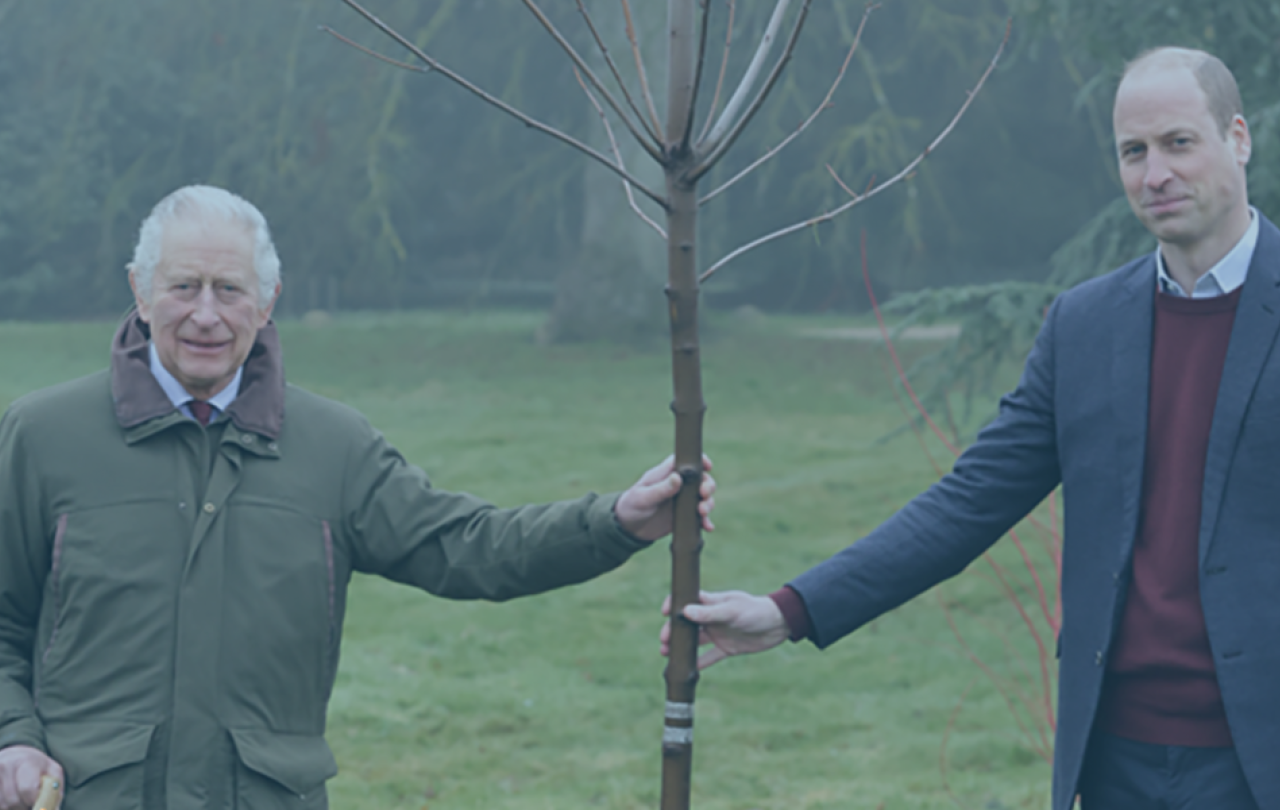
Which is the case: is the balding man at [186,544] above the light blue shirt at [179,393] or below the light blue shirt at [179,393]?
below

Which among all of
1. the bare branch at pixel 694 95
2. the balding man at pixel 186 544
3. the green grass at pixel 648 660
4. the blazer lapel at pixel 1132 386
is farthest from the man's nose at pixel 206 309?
the green grass at pixel 648 660

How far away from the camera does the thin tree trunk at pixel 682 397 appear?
2578 millimetres

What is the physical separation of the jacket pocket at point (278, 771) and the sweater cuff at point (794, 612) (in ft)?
2.92

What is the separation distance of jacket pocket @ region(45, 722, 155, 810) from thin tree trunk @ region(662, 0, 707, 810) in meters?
0.86

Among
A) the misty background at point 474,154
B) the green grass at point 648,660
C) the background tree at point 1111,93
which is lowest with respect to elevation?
the green grass at point 648,660

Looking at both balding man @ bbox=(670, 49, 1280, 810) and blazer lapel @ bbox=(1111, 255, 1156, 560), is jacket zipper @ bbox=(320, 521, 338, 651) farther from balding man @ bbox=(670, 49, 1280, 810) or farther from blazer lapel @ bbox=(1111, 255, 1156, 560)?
blazer lapel @ bbox=(1111, 255, 1156, 560)

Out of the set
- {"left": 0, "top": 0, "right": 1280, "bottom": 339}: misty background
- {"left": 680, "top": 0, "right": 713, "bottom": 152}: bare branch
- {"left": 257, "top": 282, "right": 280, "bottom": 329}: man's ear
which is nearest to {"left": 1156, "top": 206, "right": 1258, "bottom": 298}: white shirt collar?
{"left": 680, "top": 0, "right": 713, "bottom": 152}: bare branch

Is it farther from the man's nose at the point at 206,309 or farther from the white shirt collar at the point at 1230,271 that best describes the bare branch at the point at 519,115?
the white shirt collar at the point at 1230,271

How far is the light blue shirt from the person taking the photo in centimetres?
268

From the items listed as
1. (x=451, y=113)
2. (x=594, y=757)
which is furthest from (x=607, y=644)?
(x=451, y=113)

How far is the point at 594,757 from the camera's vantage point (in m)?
7.49

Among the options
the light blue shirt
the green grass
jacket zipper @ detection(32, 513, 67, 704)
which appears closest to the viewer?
jacket zipper @ detection(32, 513, 67, 704)

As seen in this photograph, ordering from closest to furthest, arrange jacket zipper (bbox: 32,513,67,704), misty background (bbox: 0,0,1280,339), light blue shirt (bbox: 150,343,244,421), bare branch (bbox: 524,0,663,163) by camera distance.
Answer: bare branch (bbox: 524,0,663,163) → jacket zipper (bbox: 32,513,67,704) → light blue shirt (bbox: 150,343,244,421) → misty background (bbox: 0,0,1280,339)

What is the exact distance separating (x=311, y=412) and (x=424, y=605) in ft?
25.6
